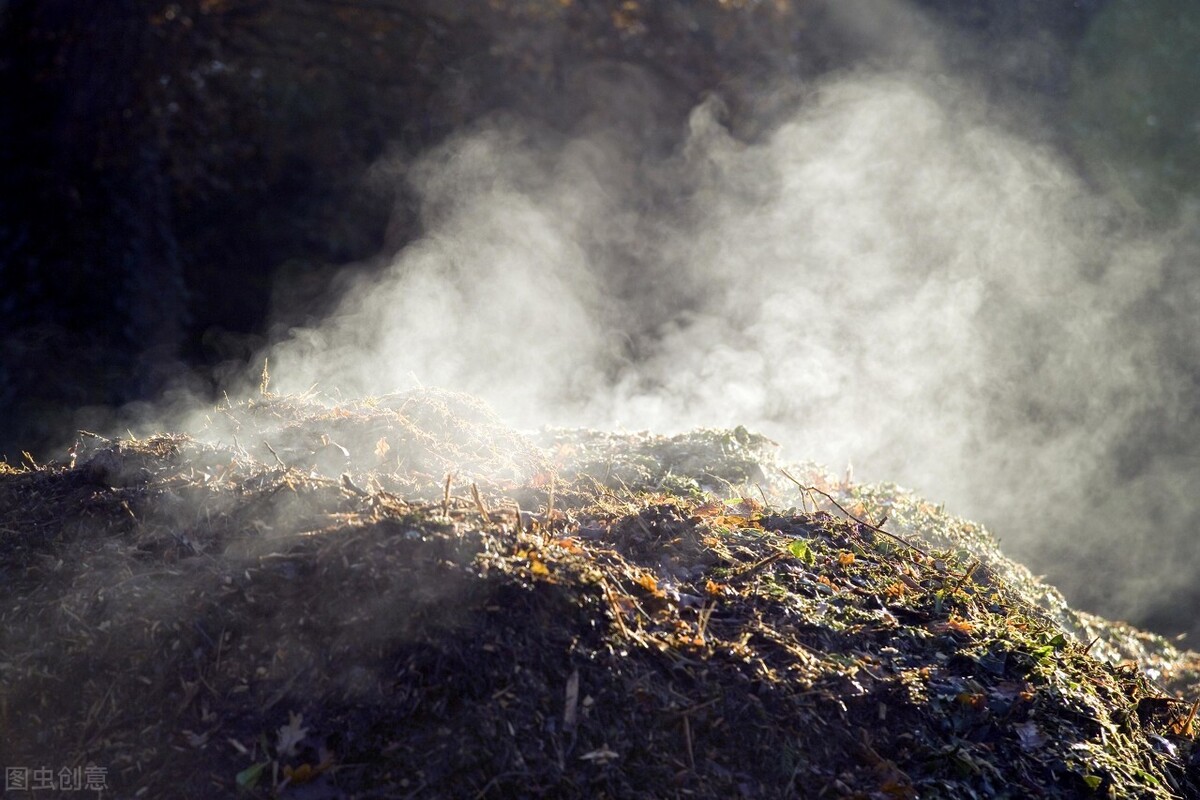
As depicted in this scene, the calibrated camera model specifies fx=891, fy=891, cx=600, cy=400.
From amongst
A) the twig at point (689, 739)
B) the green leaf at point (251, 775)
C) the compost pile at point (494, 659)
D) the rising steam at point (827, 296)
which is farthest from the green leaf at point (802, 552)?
the rising steam at point (827, 296)

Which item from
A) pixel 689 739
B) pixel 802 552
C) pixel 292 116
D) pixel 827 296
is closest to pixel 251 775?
pixel 689 739

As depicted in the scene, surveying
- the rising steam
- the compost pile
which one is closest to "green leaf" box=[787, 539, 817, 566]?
the compost pile

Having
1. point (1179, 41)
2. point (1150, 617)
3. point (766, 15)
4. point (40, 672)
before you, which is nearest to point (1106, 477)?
point (1150, 617)

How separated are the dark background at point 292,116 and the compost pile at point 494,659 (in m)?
5.43

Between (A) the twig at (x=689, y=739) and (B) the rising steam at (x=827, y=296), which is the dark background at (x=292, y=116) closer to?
(B) the rising steam at (x=827, y=296)

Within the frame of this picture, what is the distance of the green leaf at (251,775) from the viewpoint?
2.63 metres

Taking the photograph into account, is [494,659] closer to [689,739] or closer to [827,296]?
[689,739]

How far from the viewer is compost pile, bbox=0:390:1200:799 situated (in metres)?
2.76

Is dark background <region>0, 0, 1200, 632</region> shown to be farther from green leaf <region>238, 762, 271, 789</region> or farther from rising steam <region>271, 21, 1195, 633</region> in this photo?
green leaf <region>238, 762, 271, 789</region>

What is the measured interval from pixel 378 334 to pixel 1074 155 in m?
7.70

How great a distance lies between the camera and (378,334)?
8.19 metres

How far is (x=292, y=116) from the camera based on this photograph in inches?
381

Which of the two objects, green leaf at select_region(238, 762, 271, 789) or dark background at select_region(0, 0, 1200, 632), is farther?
dark background at select_region(0, 0, 1200, 632)

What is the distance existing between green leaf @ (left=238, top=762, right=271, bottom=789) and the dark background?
264 inches
